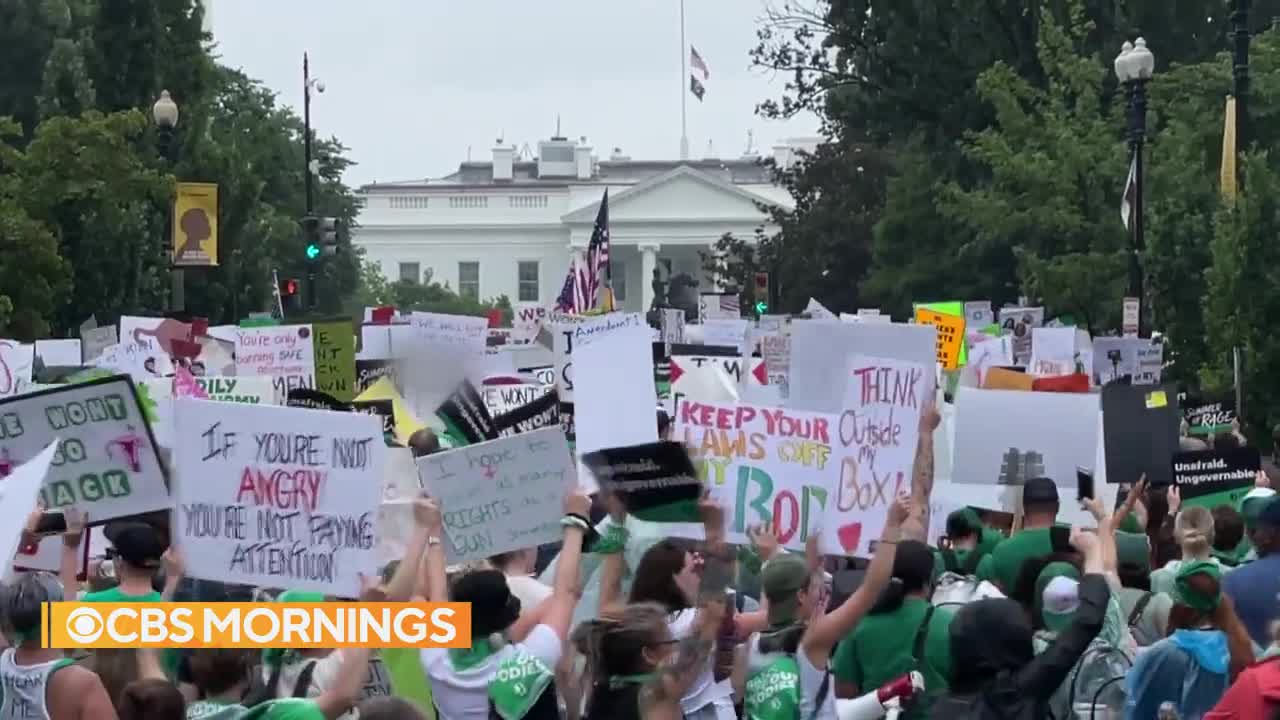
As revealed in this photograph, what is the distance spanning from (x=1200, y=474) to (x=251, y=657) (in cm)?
592

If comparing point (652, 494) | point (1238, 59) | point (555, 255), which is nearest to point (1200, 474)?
point (652, 494)

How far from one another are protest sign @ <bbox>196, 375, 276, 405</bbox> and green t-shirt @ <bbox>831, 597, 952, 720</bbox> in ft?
27.6

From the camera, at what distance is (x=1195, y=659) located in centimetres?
679

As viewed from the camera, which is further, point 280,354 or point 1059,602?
point 280,354

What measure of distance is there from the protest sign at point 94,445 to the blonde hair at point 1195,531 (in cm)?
347

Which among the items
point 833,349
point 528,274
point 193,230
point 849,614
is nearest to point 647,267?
point 528,274

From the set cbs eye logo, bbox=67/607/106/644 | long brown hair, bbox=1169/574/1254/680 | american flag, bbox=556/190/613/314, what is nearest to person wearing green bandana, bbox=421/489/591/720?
cbs eye logo, bbox=67/607/106/644

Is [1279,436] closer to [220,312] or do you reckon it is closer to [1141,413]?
[1141,413]

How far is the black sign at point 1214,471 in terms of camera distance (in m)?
10.7

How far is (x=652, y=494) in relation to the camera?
24.9 feet

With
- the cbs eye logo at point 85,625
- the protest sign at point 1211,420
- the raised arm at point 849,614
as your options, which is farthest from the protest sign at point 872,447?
the protest sign at point 1211,420

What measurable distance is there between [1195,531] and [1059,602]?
5.23ft

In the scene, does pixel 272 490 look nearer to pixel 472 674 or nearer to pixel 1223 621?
pixel 472 674

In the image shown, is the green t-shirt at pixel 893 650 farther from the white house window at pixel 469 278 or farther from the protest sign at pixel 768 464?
the white house window at pixel 469 278
